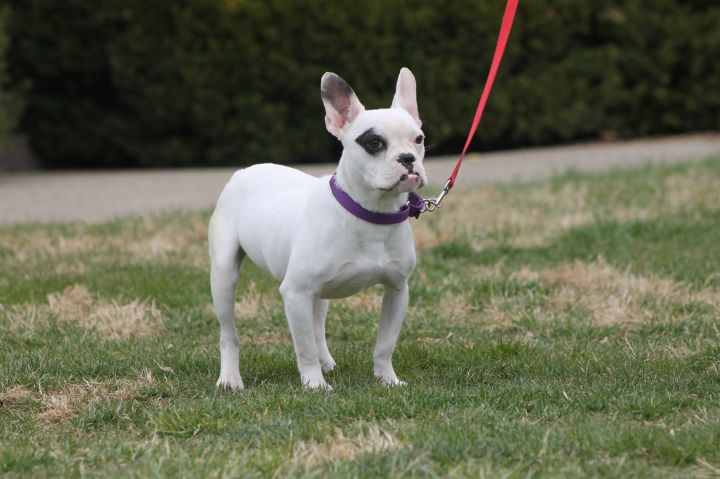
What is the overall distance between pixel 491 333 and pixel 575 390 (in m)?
1.34

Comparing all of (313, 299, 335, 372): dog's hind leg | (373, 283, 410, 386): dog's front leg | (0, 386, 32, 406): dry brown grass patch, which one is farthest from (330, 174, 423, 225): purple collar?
(0, 386, 32, 406): dry brown grass patch

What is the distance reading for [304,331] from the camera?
4301 mm

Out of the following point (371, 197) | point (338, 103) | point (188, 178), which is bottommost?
point (188, 178)

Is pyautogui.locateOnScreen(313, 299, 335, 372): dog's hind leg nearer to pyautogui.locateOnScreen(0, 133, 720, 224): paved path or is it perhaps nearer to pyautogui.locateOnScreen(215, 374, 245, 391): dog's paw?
pyautogui.locateOnScreen(215, 374, 245, 391): dog's paw

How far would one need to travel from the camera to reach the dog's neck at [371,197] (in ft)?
13.6

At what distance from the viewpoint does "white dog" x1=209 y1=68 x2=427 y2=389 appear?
4.04m

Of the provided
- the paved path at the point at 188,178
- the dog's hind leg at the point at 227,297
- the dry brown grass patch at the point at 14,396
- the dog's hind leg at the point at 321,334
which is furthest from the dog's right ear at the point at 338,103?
the paved path at the point at 188,178

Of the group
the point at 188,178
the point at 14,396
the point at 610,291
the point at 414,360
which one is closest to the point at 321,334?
the point at 414,360

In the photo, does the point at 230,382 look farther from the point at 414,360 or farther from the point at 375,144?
the point at 375,144

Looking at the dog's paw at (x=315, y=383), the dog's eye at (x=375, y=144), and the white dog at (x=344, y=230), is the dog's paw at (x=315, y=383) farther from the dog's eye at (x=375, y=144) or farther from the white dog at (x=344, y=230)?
the dog's eye at (x=375, y=144)

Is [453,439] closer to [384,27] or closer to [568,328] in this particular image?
[568,328]

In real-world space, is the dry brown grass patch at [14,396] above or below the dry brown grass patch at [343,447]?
below

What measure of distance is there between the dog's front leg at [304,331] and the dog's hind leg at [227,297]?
0.36m

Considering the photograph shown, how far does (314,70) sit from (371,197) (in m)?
8.36
